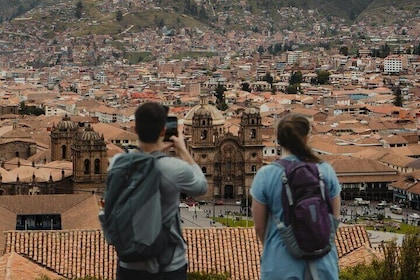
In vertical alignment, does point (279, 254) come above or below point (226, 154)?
above

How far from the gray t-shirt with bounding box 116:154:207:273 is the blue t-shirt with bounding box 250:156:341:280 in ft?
0.99

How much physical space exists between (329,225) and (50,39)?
14124 cm

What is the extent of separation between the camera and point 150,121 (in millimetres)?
4855

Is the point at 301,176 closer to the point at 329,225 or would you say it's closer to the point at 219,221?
the point at 329,225

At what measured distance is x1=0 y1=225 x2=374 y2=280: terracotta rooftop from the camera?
538 inches

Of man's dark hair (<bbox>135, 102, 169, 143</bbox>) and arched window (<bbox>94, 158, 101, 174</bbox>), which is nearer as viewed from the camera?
man's dark hair (<bbox>135, 102, 169, 143</bbox>)

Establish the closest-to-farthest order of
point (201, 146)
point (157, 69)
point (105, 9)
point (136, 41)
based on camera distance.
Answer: point (201, 146) → point (157, 69) → point (136, 41) → point (105, 9)

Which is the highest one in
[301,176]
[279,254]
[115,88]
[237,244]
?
[301,176]

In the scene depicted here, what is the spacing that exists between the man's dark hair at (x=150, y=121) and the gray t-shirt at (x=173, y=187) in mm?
145

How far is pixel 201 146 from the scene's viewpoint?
122 ft

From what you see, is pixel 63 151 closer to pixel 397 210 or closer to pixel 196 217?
pixel 196 217

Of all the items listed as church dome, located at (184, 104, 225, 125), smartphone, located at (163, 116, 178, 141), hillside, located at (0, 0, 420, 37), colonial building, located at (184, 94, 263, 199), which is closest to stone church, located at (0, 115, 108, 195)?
colonial building, located at (184, 94, 263, 199)

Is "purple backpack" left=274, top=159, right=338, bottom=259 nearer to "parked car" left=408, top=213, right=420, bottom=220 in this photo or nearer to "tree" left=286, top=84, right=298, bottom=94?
"parked car" left=408, top=213, right=420, bottom=220

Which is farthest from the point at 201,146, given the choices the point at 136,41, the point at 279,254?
the point at 136,41
